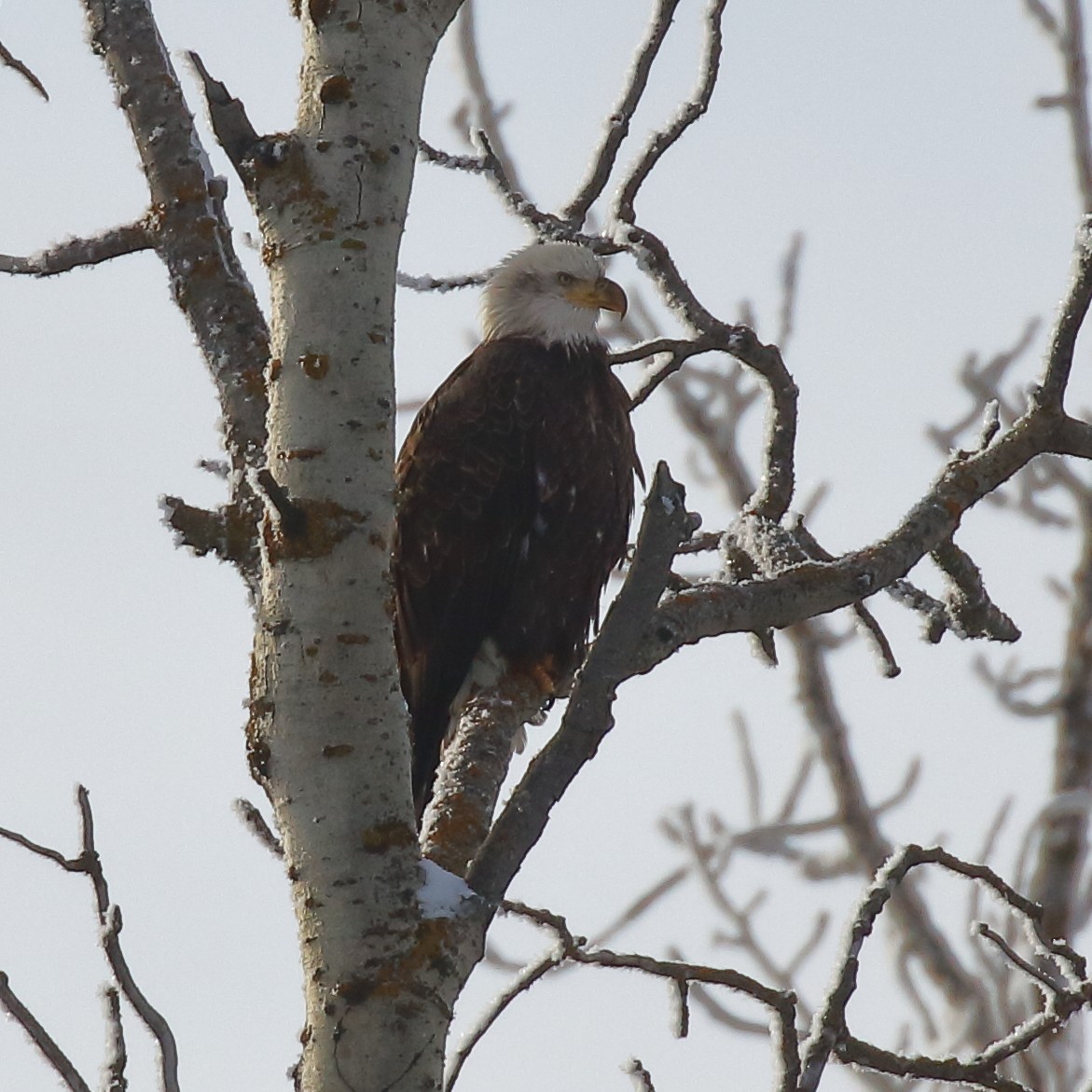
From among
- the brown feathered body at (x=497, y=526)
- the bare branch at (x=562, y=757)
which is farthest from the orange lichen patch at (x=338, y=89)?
the brown feathered body at (x=497, y=526)

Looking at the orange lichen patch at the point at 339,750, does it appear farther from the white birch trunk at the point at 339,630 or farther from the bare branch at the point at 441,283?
the bare branch at the point at 441,283

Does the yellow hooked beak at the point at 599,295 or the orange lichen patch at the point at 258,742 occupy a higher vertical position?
the yellow hooked beak at the point at 599,295

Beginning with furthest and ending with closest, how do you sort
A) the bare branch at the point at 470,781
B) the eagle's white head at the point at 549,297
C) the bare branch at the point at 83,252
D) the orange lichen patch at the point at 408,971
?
1. the eagle's white head at the point at 549,297
2. the bare branch at the point at 83,252
3. the bare branch at the point at 470,781
4. the orange lichen patch at the point at 408,971

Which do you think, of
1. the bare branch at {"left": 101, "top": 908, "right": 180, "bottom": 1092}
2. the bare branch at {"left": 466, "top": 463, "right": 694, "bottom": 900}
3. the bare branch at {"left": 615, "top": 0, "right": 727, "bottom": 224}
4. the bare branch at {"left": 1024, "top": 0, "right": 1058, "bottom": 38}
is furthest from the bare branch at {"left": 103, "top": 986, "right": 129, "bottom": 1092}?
the bare branch at {"left": 1024, "top": 0, "right": 1058, "bottom": 38}

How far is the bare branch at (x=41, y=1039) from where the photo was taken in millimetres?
2348

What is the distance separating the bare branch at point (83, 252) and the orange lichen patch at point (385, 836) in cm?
172

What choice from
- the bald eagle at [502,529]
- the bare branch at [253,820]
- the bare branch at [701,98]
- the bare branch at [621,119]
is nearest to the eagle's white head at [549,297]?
the bald eagle at [502,529]

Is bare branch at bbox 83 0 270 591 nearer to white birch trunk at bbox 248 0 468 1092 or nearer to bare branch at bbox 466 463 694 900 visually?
white birch trunk at bbox 248 0 468 1092

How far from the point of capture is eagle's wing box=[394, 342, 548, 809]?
4.66 m

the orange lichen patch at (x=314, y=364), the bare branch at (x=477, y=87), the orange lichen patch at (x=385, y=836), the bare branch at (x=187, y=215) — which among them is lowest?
the orange lichen patch at (x=385, y=836)

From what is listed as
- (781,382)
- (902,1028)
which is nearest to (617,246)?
(781,382)

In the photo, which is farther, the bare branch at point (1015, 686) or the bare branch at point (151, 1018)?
the bare branch at point (1015, 686)

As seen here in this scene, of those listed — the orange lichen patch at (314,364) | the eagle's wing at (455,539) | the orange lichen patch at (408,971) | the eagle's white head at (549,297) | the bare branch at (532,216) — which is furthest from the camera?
the eagle's white head at (549,297)

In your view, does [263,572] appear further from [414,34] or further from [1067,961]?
[1067,961]
